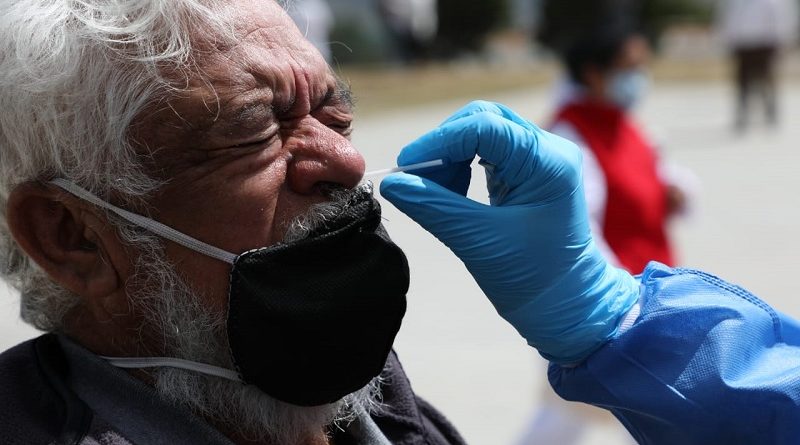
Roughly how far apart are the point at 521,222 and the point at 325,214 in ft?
1.07

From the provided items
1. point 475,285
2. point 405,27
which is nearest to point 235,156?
point 475,285

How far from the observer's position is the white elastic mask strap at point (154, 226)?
1922 mm

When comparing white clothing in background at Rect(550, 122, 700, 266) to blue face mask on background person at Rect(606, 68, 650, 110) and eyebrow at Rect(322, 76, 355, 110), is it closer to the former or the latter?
blue face mask on background person at Rect(606, 68, 650, 110)

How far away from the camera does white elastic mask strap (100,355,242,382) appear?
6.43 ft

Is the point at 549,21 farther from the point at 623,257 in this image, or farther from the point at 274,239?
the point at 274,239

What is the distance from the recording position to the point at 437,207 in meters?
1.96

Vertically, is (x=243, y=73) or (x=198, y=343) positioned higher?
(x=243, y=73)

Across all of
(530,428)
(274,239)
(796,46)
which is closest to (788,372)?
(274,239)

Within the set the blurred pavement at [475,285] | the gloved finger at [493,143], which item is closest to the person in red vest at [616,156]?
the blurred pavement at [475,285]

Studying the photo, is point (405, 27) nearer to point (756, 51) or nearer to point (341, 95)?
point (756, 51)

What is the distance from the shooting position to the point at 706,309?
200 centimetres

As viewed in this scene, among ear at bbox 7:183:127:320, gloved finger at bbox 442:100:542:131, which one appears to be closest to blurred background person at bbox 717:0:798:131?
gloved finger at bbox 442:100:542:131

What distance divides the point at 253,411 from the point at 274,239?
0.97 feet

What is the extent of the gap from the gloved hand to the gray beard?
17 centimetres
